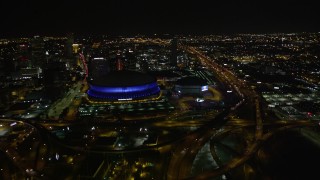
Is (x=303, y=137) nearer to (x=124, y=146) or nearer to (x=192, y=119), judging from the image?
(x=192, y=119)

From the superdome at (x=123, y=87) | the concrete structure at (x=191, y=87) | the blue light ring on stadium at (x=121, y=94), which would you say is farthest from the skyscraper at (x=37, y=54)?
the concrete structure at (x=191, y=87)

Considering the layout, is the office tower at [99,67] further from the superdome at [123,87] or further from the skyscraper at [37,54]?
the skyscraper at [37,54]

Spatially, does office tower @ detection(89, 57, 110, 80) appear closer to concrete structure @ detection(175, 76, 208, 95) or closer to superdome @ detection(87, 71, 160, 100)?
superdome @ detection(87, 71, 160, 100)

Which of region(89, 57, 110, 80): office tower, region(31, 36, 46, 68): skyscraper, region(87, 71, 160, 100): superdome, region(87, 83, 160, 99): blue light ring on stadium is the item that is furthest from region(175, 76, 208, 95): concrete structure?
region(31, 36, 46, 68): skyscraper

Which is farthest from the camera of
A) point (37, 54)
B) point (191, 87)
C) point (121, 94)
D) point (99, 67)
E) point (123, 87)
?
point (37, 54)

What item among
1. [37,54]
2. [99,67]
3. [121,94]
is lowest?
[121,94]

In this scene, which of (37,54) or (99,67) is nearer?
(99,67)

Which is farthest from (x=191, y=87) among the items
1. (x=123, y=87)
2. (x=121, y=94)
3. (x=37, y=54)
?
(x=37, y=54)

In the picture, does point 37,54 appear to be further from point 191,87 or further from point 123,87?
point 191,87

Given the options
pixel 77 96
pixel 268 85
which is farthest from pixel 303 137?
pixel 77 96

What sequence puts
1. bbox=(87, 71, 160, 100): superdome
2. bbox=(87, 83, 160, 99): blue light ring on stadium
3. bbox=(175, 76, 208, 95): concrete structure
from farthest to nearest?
bbox=(175, 76, 208, 95): concrete structure
bbox=(87, 71, 160, 100): superdome
bbox=(87, 83, 160, 99): blue light ring on stadium
